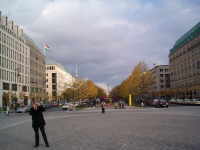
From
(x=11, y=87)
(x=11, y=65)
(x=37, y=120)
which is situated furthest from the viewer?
(x=11, y=65)

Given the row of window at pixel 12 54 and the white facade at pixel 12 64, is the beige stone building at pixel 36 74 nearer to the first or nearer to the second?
the white facade at pixel 12 64

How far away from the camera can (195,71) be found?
322 feet

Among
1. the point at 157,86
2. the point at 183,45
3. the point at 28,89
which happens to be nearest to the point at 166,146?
the point at 28,89

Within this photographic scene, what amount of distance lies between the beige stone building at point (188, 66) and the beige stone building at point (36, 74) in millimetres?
57014

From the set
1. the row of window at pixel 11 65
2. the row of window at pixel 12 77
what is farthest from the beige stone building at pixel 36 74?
the row of window at pixel 11 65

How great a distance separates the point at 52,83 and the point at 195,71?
78694mm

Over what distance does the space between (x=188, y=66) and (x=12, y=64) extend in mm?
69791

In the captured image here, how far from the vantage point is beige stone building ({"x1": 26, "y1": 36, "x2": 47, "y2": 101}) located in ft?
317

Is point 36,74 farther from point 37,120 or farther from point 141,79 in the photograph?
point 37,120

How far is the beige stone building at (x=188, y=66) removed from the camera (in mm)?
96419

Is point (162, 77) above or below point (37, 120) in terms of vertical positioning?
above

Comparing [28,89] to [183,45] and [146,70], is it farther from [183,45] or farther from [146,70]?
[183,45]

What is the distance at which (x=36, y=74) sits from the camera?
104 m

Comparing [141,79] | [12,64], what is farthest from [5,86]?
[141,79]
